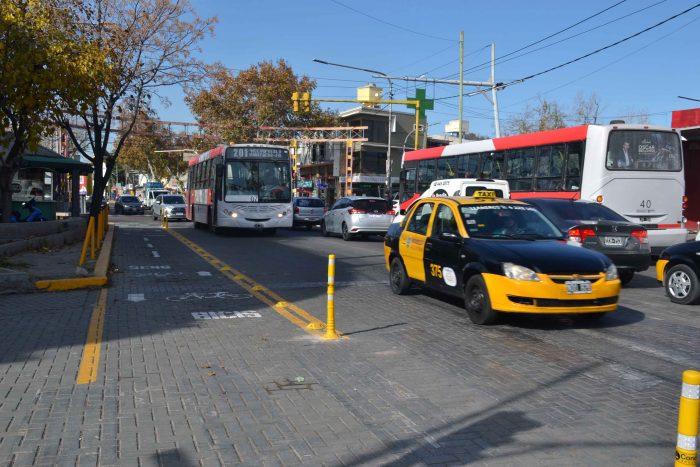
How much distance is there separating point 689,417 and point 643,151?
49.6 ft

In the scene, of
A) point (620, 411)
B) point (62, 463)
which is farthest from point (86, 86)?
point (620, 411)

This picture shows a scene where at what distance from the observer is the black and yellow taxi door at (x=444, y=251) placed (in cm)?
912

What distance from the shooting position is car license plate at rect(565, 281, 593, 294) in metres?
7.96

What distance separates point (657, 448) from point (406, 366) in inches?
103

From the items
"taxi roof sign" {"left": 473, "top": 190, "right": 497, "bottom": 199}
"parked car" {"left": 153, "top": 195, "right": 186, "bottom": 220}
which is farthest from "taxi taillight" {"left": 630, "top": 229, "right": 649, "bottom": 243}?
"parked car" {"left": 153, "top": 195, "right": 186, "bottom": 220}

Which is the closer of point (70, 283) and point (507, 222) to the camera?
point (507, 222)

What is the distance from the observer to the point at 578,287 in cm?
800

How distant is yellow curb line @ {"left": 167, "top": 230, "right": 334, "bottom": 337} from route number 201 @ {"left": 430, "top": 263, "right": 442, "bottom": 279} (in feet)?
6.22

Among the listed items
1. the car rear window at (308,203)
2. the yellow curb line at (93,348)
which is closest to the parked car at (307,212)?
the car rear window at (308,203)

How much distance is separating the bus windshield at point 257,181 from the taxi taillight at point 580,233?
47.9ft

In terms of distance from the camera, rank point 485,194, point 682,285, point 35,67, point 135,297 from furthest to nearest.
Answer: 1. point 35,67
2. point 135,297
3. point 682,285
4. point 485,194

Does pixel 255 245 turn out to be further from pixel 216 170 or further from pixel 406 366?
pixel 406 366

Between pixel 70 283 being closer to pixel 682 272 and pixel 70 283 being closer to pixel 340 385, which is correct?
pixel 340 385

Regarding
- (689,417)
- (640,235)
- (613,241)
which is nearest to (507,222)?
(613,241)
